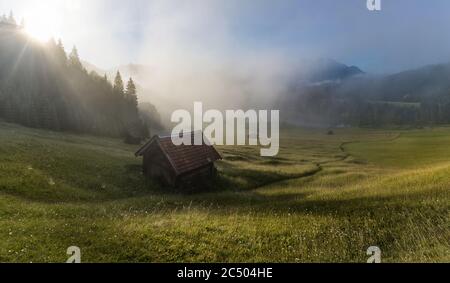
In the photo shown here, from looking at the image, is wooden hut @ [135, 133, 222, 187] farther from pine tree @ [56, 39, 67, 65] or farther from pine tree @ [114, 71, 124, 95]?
pine tree @ [56, 39, 67, 65]

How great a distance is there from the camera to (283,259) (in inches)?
447

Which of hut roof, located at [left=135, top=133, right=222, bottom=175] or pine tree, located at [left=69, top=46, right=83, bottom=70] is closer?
hut roof, located at [left=135, top=133, right=222, bottom=175]

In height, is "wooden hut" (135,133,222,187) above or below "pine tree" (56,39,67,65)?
below

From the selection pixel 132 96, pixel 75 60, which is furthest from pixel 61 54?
pixel 132 96

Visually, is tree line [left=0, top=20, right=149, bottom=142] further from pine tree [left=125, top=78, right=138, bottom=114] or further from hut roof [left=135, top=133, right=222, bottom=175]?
hut roof [left=135, top=133, right=222, bottom=175]

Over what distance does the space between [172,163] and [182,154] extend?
10.1 ft

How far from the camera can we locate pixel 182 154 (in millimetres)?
38781

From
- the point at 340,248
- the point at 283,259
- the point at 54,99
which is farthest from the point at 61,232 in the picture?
the point at 54,99

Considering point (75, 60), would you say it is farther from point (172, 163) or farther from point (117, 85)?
point (172, 163)

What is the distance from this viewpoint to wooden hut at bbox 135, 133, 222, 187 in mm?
36344

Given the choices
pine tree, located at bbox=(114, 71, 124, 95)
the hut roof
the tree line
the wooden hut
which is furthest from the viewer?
pine tree, located at bbox=(114, 71, 124, 95)

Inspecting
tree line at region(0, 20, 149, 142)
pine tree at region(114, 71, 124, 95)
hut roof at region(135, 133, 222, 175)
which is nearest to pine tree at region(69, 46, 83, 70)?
tree line at region(0, 20, 149, 142)

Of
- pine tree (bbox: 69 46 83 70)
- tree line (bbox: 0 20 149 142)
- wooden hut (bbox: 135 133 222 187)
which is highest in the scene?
pine tree (bbox: 69 46 83 70)

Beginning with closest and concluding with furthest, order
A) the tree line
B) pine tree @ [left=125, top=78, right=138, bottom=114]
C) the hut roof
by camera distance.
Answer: the hut roof
the tree line
pine tree @ [left=125, top=78, right=138, bottom=114]
